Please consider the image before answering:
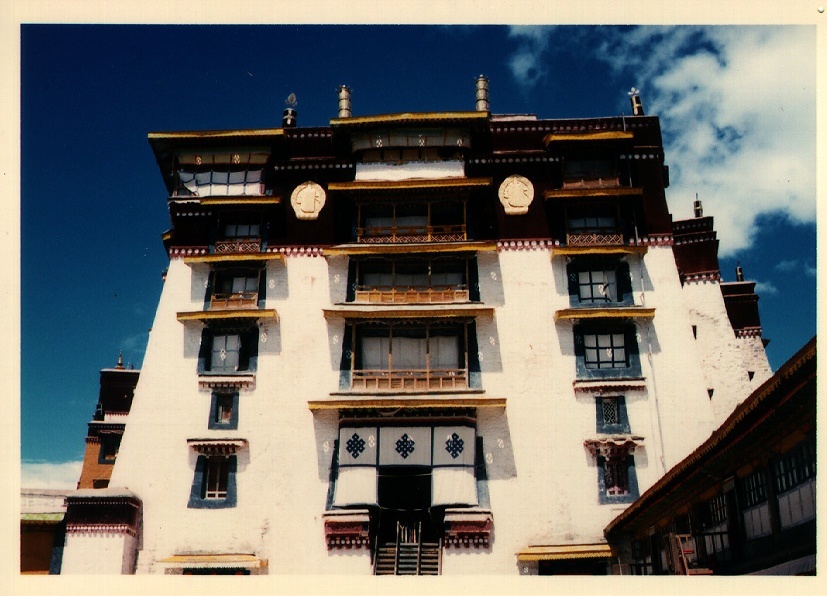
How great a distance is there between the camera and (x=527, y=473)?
1816 cm

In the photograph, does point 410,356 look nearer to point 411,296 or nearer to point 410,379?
point 410,379

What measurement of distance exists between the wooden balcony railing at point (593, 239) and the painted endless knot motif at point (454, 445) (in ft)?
19.0

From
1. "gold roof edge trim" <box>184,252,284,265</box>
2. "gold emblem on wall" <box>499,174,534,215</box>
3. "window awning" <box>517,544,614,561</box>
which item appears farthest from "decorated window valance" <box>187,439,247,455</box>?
"gold emblem on wall" <box>499,174,534,215</box>

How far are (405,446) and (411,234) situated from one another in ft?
18.7

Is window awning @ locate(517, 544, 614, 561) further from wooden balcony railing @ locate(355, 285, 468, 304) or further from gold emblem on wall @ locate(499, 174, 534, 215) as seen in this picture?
gold emblem on wall @ locate(499, 174, 534, 215)

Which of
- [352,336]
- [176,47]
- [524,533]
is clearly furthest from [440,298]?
[176,47]

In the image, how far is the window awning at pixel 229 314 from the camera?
Answer: 19734 mm

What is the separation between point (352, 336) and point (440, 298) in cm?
246

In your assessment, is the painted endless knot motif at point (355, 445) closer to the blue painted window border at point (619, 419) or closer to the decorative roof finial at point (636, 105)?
the blue painted window border at point (619, 419)

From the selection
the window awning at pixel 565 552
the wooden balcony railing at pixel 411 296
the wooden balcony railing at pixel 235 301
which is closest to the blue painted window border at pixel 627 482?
the window awning at pixel 565 552

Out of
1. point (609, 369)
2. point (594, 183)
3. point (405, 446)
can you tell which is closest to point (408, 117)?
point (594, 183)

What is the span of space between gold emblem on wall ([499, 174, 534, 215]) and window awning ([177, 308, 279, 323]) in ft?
21.4

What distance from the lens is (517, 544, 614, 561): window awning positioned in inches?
673

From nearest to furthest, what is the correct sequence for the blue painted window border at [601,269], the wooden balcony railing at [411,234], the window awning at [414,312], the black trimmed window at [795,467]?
the black trimmed window at [795,467] → the window awning at [414,312] → the blue painted window border at [601,269] → the wooden balcony railing at [411,234]
